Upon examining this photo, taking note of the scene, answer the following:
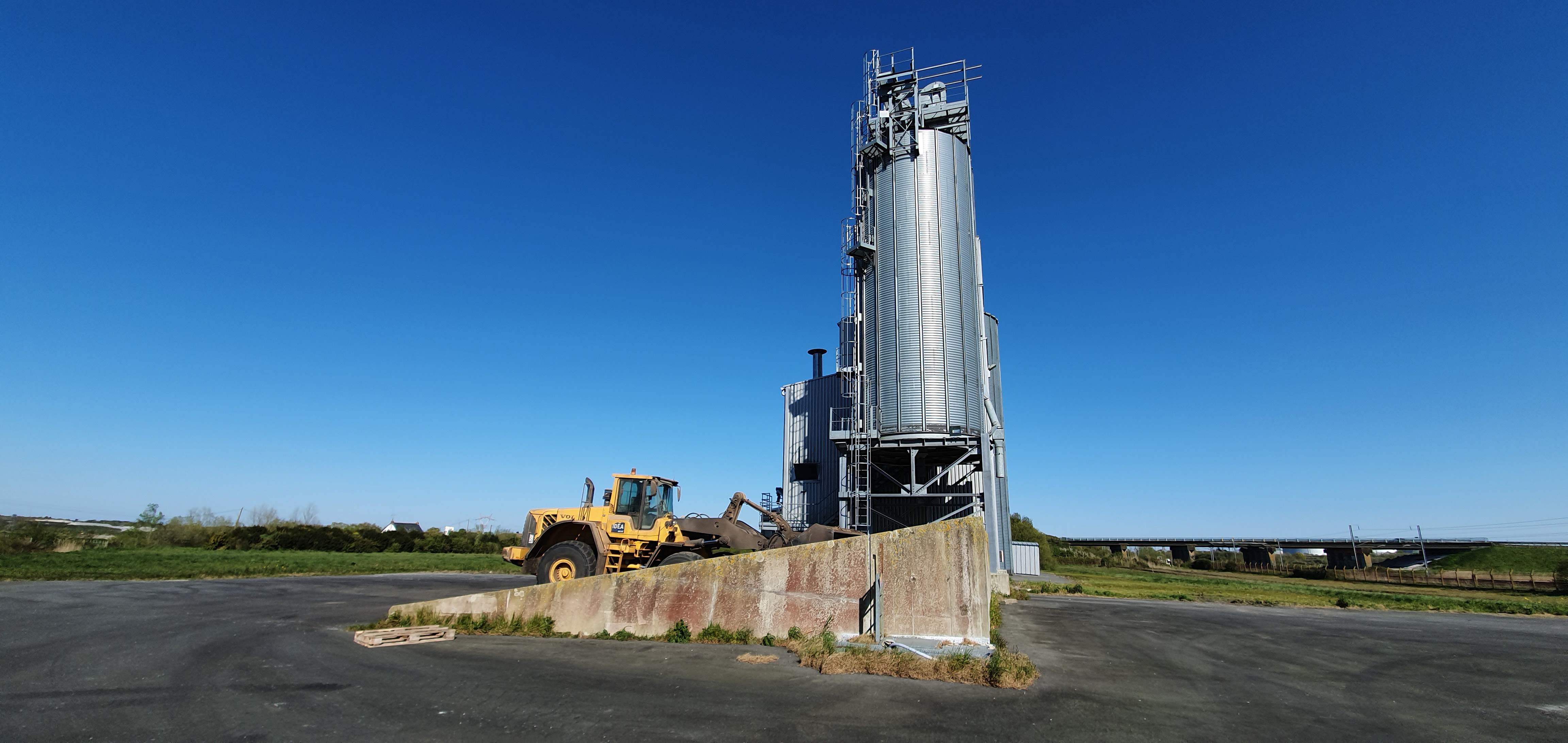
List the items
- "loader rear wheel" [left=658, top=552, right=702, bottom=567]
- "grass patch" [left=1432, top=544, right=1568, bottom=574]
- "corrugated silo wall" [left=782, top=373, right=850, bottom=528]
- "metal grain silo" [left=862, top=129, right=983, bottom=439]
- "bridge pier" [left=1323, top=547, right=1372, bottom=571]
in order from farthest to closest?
"bridge pier" [left=1323, top=547, right=1372, bottom=571] < "grass patch" [left=1432, top=544, right=1568, bottom=574] < "corrugated silo wall" [left=782, top=373, right=850, bottom=528] < "metal grain silo" [left=862, top=129, right=983, bottom=439] < "loader rear wheel" [left=658, top=552, right=702, bottom=567]

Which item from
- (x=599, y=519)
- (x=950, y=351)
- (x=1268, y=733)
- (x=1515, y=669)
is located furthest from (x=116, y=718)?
(x=950, y=351)

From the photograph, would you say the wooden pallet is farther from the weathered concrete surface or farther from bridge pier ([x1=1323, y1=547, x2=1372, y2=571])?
bridge pier ([x1=1323, y1=547, x2=1372, y2=571])

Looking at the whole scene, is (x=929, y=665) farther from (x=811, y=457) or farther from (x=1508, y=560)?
(x=1508, y=560)

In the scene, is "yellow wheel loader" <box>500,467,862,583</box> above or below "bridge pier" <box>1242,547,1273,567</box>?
above

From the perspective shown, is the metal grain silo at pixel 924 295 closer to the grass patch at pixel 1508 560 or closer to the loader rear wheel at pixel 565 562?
the loader rear wheel at pixel 565 562

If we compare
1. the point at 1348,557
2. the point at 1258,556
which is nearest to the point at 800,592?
the point at 1258,556

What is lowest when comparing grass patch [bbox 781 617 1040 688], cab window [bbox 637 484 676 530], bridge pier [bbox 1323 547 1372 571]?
bridge pier [bbox 1323 547 1372 571]

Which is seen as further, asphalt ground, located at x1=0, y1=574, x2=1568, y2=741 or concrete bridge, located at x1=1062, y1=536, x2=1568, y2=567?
concrete bridge, located at x1=1062, y1=536, x2=1568, y2=567

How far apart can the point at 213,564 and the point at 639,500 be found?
31865 mm

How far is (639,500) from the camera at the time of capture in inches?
679

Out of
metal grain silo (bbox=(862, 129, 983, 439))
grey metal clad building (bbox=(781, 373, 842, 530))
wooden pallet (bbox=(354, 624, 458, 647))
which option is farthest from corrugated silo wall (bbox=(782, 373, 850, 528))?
wooden pallet (bbox=(354, 624, 458, 647))

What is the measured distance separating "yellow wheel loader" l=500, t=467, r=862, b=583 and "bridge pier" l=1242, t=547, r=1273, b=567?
262 feet

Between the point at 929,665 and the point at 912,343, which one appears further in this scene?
the point at 912,343

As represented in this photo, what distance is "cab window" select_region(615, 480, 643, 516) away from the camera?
55.7ft
